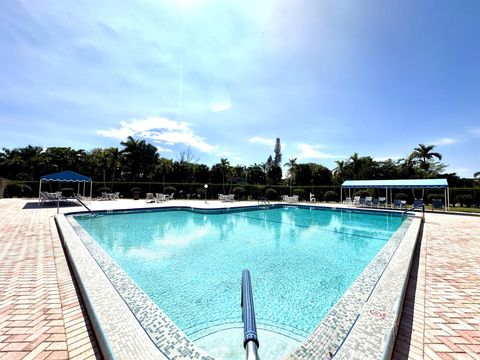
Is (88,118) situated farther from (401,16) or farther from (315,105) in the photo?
(401,16)

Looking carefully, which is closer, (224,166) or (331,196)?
(331,196)

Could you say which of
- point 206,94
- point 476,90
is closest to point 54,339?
point 206,94

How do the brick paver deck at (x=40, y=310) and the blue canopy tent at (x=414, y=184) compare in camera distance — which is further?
the blue canopy tent at (x=414, y=184)

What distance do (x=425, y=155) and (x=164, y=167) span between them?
3498 cm

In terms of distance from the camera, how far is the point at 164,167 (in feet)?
106

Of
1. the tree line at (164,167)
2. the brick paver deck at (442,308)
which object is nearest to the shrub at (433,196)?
the tree line at (164,167)

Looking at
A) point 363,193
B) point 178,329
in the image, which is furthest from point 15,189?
point 363,193

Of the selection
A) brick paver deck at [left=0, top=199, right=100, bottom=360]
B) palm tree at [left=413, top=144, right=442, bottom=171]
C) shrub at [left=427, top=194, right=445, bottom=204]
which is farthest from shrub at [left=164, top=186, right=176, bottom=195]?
palm tree at [left=413, top=144, right=442, bottom=171]

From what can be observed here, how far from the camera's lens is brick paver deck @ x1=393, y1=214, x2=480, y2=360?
2191 mm

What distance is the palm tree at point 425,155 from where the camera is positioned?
Answer: 95.3ft

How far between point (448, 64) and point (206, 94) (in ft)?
38.7

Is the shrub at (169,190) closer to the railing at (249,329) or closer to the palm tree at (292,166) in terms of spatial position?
the palm tree at (292,166)

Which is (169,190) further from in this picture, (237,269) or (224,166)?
(237,269)

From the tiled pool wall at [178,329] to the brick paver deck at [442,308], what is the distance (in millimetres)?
173
